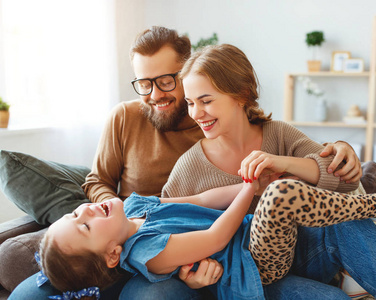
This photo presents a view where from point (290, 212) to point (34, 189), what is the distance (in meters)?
1.06

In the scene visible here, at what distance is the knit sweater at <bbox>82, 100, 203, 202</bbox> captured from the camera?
183cm

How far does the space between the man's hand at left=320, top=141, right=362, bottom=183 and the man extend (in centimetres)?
72

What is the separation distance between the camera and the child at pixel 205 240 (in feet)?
3.38

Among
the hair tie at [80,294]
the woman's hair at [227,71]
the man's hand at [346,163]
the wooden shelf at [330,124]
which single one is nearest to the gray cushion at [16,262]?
the hair tie at [80,294]

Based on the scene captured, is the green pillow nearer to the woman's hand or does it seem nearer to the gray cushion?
the gray cushion

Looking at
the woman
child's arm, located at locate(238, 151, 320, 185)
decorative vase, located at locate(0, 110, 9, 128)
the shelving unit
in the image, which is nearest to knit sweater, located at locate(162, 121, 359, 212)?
the woman

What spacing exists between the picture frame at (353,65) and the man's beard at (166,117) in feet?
9.11

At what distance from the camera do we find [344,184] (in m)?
1.29

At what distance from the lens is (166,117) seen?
180 cm

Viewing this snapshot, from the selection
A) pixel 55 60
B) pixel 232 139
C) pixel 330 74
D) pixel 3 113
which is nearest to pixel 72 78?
pixel 55 60

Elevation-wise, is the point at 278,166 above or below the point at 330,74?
below

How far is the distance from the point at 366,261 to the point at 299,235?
0.25 m

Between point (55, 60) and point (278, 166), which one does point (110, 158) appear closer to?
point (278, 166)

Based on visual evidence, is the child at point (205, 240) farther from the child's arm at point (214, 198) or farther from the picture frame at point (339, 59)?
the picture frame at point (339, 59)
